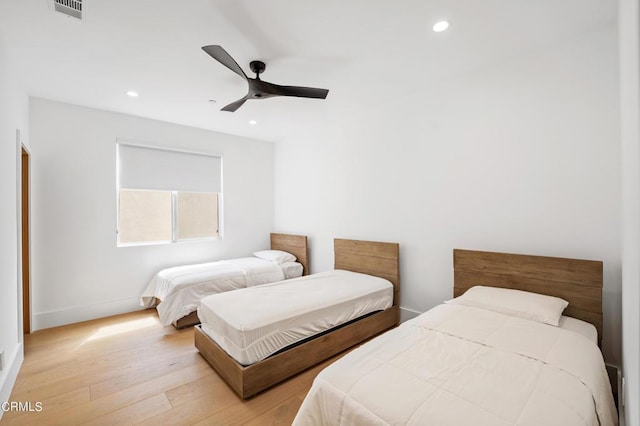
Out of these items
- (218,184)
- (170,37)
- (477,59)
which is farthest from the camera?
(218,184)

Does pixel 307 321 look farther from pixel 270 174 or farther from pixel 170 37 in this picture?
pixel 270 174

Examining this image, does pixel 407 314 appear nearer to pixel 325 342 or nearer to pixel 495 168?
pixel 325 342

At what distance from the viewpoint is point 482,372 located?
138cm

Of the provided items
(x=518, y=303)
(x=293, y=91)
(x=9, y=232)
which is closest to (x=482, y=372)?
(x=518, y=303)

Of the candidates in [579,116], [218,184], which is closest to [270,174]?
[218,184]

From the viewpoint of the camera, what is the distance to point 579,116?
217 cm

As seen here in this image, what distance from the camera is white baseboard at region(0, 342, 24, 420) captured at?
1.92 metres

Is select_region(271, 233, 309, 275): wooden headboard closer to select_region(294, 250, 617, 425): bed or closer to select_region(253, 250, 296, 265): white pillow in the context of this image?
select_region(253, 250, 296, 265): white pillow

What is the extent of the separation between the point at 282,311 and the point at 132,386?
1325 mm

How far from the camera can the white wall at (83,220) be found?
3295mm

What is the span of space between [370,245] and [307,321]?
147 centimetres

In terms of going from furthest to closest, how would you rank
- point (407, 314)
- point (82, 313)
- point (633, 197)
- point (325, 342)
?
point (82, 313), point (407, 314), point (325, 342), point (633, 197)

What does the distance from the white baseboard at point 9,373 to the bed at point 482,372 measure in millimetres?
2164

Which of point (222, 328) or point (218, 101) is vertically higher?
point (218, 101)
